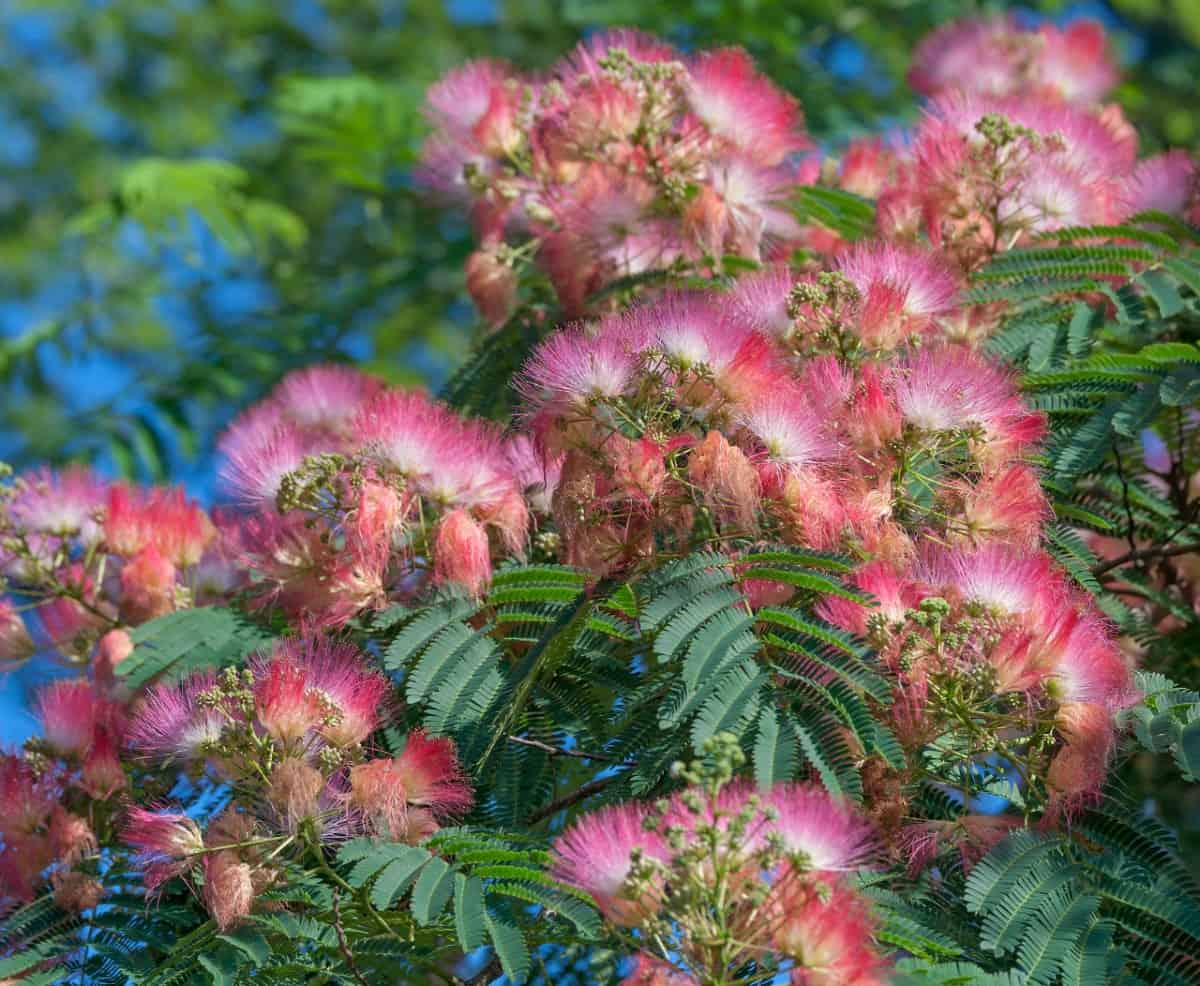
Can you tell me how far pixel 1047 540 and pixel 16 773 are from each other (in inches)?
80.1

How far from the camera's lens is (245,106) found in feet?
33.3

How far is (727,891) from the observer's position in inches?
92.3

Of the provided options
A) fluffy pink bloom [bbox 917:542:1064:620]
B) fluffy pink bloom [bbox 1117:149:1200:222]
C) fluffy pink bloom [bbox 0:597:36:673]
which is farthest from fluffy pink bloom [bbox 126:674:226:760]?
fluffy pink bloom [bbox 1117:149:1200:222]

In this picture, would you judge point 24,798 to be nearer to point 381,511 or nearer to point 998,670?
point 381,511

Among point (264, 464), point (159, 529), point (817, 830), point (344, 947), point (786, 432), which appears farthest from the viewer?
point (159, 529)

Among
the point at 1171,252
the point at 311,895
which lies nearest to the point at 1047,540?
the point at 1171,252

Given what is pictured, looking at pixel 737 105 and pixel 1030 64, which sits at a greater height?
pixel 1030 64

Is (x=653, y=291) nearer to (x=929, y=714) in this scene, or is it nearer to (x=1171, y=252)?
Answer: (x=1171, y=252)

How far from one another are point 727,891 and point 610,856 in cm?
18

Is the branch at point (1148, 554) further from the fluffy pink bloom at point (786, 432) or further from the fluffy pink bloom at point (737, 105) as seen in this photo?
the fluffy pink bloom at point (737, 105)

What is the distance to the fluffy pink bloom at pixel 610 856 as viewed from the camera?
7.88 feet

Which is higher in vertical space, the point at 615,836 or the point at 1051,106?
the point at 1051,106

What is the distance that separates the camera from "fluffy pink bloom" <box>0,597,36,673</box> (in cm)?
402

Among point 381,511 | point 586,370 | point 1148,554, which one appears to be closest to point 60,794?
point 381,511
